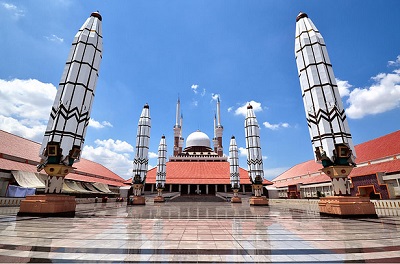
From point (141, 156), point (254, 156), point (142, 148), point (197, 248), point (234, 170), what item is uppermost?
point (142, 148)

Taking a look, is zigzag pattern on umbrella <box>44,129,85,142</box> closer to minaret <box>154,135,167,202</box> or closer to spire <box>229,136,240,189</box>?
minaret <box>154,135,167,202</box>

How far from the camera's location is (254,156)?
21.6 metres

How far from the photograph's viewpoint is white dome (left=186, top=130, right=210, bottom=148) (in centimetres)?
6053

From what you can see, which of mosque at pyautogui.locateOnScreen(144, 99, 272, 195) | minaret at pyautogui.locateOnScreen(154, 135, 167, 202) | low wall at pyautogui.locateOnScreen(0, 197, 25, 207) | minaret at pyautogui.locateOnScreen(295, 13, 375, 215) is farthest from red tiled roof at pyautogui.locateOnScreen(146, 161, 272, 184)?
minaret at pyautogui.locateOnScreen(295, 13, 375, 215)

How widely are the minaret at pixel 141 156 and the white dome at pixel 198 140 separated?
3616 cm

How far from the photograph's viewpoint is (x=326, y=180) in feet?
88.5

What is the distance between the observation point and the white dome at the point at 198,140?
6053cm

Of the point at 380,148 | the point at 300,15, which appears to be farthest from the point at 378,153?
the point at 300,15

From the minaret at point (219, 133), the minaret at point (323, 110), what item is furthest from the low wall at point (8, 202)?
the minaret at point (219, 133)

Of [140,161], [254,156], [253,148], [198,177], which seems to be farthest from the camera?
[198,177]

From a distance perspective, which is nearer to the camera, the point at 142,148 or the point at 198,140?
the point at 142,148

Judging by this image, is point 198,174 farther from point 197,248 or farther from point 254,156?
point 197,248

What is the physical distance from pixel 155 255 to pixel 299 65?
13.4 metres

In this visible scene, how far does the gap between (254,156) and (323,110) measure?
10999 mm
